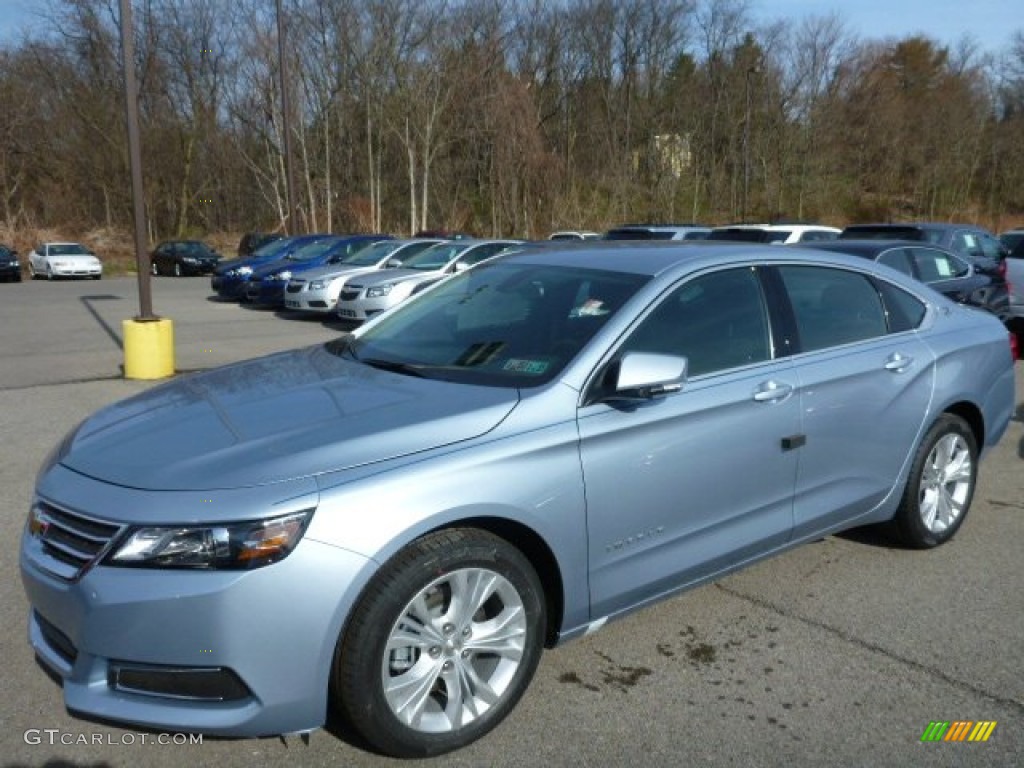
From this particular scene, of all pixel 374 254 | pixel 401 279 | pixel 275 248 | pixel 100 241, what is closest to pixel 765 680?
pixel 401 279

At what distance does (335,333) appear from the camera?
14633 millimetres

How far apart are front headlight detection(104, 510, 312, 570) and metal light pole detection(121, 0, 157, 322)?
25.4ft

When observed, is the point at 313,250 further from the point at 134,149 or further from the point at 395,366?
the point at 395,366

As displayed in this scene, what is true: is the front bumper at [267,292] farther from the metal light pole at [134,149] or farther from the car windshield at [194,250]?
the car windshield at [194,250]

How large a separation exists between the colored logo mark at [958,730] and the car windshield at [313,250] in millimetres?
18311

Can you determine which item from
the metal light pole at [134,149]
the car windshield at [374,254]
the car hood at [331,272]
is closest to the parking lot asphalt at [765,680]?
the metal light pole at [134,149]

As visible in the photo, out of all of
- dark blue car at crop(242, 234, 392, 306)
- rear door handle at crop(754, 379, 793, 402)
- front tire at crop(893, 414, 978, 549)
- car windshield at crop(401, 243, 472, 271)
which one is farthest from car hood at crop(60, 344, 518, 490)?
dark blue car at crop(242, 234, 392, 306)

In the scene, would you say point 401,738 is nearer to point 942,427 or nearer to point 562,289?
point 562,289

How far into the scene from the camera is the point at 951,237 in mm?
13461

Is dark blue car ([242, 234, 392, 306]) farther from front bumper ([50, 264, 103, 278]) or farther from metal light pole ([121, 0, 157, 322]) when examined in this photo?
front bumper ([50, 264, 103, 278])

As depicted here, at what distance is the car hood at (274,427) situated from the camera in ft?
8.45

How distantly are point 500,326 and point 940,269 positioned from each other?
8.98 m

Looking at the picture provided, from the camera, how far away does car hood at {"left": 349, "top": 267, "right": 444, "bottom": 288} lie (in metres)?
14.6

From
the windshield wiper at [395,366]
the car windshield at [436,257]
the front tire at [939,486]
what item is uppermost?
the car windshield at [436,257]
